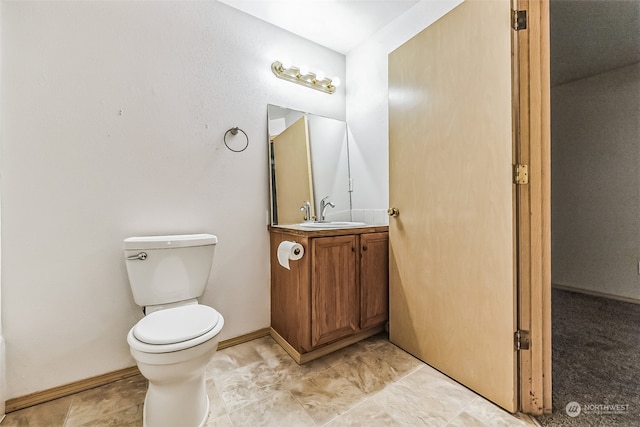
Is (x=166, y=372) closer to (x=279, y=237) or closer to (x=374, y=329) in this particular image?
(x=279, y=237)

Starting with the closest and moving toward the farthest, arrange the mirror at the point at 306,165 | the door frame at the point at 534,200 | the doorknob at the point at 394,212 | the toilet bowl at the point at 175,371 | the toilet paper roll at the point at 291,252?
the toilet bowl at the point at 175,371
the door frame at the point at 534,200
the toilet paper roll at the point at 291,252
the doorknob at the point at 394,212
the mirror at the point at 306,165

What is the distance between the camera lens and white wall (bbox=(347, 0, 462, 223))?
2.07m

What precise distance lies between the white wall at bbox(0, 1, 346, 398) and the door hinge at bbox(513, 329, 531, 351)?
1.54m

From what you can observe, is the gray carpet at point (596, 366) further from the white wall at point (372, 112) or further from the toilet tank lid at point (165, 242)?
the toilet tank lid at point (165, 242)

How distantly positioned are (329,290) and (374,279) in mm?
379

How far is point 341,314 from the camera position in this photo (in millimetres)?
1740

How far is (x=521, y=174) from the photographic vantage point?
120cm

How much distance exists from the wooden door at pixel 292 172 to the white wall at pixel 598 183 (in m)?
2.97

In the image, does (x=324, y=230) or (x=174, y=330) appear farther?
(x=324, y=230)

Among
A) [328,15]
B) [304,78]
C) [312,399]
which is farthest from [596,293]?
[328,15]

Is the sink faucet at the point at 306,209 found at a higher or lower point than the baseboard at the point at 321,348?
higher

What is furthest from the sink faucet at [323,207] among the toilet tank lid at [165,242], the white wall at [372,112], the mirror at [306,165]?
the toilet tank lid at [165,242]

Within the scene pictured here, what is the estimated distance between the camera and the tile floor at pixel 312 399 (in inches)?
47.4

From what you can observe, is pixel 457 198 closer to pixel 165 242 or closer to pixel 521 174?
pixel 521 174
